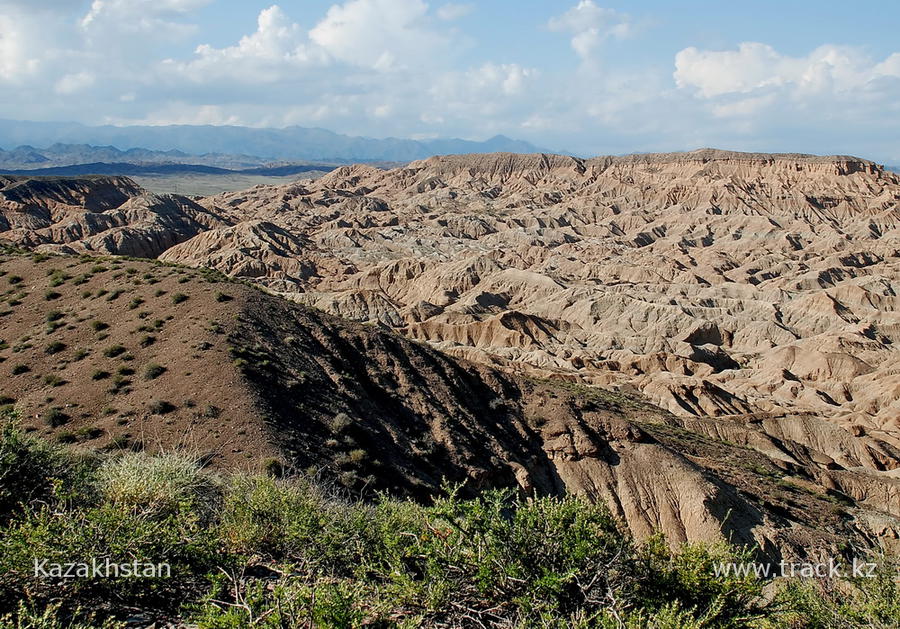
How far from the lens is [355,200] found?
504 ft

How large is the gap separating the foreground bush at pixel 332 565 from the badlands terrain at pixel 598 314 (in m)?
7.03

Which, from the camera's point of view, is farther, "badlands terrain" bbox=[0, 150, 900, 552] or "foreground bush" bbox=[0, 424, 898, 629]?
"badlands terrain" bbox=[0, 150, 900, 552]

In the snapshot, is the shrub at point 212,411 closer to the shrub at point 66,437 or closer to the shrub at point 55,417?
the shrub at point 66,437

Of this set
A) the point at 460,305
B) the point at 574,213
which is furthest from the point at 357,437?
the point at 574,213

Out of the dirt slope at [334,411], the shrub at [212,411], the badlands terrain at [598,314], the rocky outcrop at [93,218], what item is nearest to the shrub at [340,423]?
the dirt slope at [334,411]

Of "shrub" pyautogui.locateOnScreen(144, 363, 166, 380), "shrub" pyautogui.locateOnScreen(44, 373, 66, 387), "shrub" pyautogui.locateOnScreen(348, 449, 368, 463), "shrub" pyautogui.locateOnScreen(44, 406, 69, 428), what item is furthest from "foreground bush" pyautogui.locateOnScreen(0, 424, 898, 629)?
"shrub" pyautogui.locateOnScreen(44, 373, 66, 387)

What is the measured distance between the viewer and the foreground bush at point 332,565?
24.4ft

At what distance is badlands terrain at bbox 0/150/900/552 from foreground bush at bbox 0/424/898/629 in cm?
703

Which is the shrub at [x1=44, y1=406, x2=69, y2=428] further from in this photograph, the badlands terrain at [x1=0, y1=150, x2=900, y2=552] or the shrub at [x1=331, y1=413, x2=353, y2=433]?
the shrub at [x1=331, y1=413, x2=353, y2=433]

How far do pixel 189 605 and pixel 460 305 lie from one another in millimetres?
65747

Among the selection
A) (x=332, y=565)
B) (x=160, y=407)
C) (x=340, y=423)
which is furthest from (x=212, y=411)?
(x=332, y=565)

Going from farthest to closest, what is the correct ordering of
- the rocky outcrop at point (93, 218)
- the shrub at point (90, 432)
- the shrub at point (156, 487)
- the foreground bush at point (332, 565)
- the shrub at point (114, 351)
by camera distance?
the rocky outcrop at point (93, 218), the shrub at point (114, 351), the shrub at point (90, 432), the shrub at point (156, 487), the foreground bush at point (332, 565)

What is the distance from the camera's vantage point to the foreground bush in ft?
24.4

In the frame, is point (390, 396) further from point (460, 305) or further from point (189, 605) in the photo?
point (460, 305)
